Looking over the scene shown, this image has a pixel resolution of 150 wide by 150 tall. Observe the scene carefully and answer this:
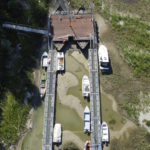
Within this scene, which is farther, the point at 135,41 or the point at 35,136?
the point at 135,41

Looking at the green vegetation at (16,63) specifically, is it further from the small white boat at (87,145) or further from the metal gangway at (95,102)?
the small white boat at (87,145)

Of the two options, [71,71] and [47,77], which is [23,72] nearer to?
[47,77]

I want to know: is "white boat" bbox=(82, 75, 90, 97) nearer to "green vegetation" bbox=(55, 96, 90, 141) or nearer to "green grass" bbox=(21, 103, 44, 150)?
"green vegetation" bbox=(55, 96, 90, 141)

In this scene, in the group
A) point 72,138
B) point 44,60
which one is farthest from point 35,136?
point 44,60

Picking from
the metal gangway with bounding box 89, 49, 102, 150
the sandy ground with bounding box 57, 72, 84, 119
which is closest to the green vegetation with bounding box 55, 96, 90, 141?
the sandy ground with bounding box 57, 72, 84, 119

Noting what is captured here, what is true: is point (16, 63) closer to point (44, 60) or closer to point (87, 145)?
point (44, 60)

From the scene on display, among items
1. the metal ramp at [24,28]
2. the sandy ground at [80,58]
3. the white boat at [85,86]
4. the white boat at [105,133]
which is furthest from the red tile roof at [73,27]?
the white boat at [105,133]

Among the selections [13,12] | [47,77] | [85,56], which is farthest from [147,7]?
[13,12]
